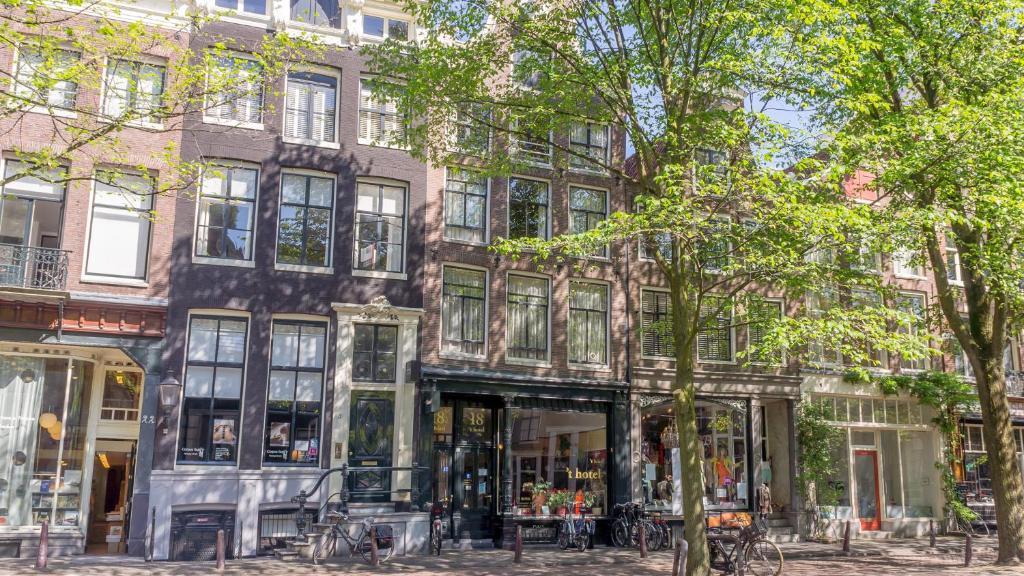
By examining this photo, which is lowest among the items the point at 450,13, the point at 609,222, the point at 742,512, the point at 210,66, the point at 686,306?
the point at 742,512

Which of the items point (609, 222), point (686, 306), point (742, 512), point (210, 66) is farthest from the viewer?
point (742, 512)

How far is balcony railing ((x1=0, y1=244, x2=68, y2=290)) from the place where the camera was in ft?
60.4

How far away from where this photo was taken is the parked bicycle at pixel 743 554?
15870mm

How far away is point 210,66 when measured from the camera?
1377cm

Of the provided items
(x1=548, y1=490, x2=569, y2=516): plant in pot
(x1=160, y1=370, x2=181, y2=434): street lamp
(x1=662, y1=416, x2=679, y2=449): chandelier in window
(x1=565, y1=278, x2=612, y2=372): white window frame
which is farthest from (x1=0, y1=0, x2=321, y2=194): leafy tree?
(x1=662, y1=416, x2=679, y2=449): chandelier in window

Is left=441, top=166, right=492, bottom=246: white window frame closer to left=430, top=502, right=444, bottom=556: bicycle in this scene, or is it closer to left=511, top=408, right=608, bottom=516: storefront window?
left=511, top=408, right=608, bottom=516: storefront window

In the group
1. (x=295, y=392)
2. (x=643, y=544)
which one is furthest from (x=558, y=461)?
(x=295, y=392)

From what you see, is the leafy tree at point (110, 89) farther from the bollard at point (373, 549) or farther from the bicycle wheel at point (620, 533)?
the bicycle wheel at point (620, 533)

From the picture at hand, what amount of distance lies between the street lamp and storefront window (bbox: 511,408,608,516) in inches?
331

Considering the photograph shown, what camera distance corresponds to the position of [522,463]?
74.8ft

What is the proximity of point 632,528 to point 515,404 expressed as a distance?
4452 mm

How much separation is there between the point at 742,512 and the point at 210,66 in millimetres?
18881

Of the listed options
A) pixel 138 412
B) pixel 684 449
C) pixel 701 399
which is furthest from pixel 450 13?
pixel 701 399

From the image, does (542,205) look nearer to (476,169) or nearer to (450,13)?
(476,169)
